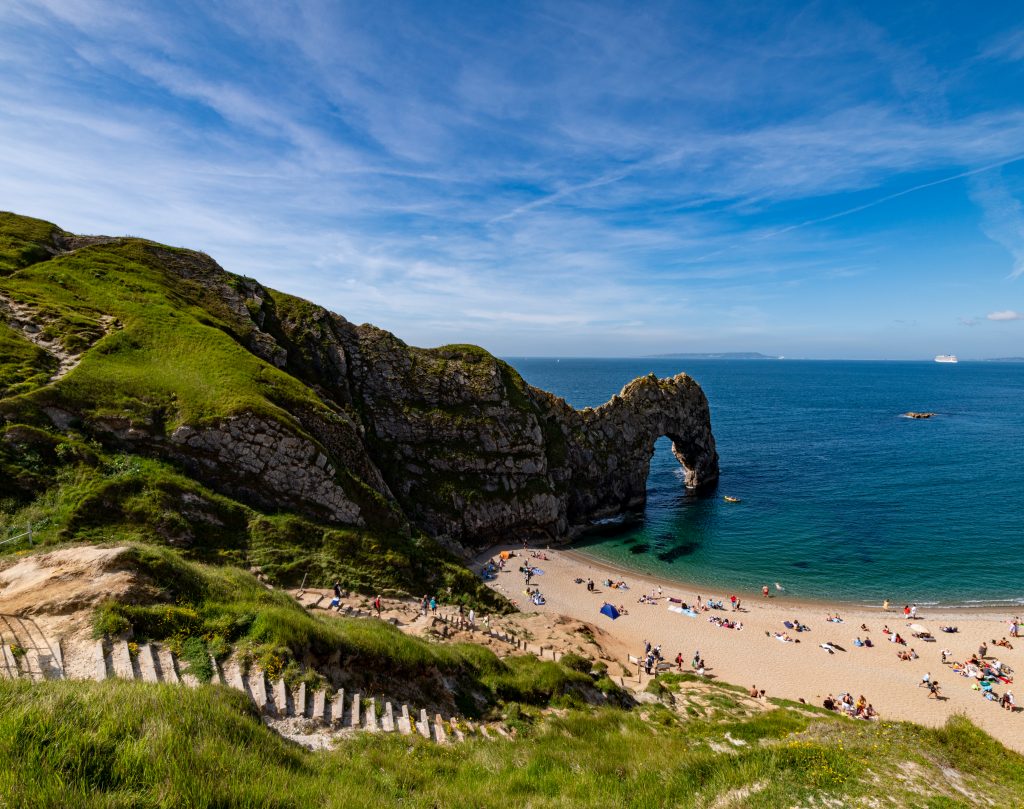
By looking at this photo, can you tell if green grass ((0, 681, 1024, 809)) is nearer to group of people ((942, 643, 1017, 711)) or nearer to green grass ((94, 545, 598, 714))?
green grass ((94, 545, 598, 714))

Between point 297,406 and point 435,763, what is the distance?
110 ft

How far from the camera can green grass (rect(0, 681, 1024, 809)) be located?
6.22 m

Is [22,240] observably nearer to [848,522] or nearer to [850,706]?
[850,706]

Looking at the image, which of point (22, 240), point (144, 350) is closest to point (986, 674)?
point (144, 350)

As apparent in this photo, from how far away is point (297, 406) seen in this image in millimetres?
39812

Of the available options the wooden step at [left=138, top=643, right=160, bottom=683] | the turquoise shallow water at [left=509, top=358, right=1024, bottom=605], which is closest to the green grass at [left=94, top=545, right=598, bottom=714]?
the wooden step at [left=138, top=643, right=160, bottom=683]

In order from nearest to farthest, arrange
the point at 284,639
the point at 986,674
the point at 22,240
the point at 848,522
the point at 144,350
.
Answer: the point at 284,639, the point at 986,674, the point at 144,350, the point at 22,240, the point at 848,522

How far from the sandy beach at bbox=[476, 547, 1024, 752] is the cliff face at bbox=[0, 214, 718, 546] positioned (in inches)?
511

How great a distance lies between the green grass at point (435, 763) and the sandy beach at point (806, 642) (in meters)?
18.8

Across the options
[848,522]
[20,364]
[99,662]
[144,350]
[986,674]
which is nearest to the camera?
[99,662]

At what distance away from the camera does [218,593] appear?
1695 cm

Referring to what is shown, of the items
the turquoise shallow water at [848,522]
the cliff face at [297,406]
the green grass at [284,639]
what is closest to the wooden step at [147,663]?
the green grass at [284,639]

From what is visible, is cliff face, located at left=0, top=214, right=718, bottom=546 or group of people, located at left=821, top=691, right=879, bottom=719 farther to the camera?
cliff face, located at left=0, top=214, right=718, bottom=546

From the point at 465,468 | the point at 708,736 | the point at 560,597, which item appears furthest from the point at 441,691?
the point at 465,468
